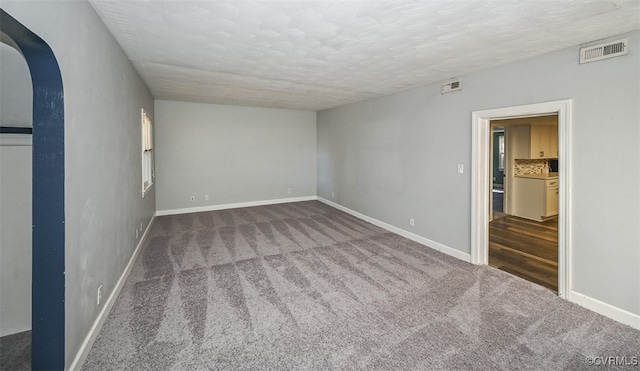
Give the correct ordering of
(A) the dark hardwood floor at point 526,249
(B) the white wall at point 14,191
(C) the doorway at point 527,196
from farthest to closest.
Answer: (C) the doorway at point 527,196 → (A) the dark hardwood floor at point 526,249 → (B) the white wall at point 14,191

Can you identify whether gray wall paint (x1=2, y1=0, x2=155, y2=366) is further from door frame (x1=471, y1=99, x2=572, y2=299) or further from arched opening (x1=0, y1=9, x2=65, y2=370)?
door frame (x1=471, y1=99, x2=572, y2=299)

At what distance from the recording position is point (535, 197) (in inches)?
231

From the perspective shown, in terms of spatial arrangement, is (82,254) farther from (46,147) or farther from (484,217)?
(484,217)

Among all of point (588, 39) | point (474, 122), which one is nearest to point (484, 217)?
point (474, 122)

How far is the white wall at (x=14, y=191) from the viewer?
1.96 meters

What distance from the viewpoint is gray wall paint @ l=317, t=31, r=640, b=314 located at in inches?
94.0

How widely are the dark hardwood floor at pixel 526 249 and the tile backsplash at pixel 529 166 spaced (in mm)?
1193

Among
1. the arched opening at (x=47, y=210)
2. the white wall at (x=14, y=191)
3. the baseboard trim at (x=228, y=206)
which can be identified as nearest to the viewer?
the arched opening at (x=47, y=210)

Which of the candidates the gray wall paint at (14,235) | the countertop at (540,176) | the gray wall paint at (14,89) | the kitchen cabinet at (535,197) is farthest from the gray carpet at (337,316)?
the countertop at (540,176)

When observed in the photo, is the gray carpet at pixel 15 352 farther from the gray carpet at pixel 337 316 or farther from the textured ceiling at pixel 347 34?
the textured ceiling at pixel 347 34

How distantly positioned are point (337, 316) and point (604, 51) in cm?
330

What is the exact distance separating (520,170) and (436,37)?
17.6 feet

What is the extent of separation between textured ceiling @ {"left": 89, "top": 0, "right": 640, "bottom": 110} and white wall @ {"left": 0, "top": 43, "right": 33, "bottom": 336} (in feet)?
2.54

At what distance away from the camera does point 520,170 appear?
6422mm
